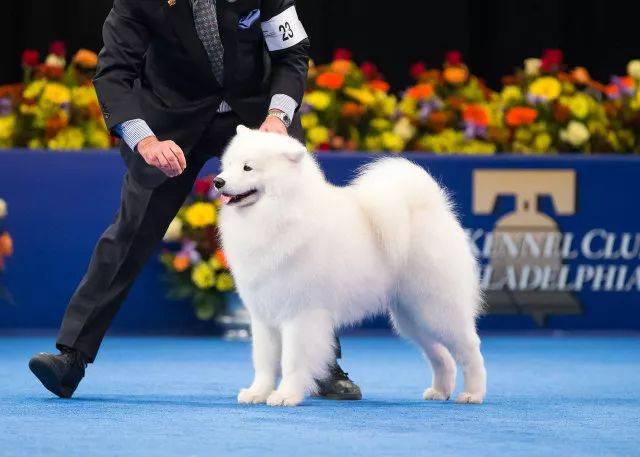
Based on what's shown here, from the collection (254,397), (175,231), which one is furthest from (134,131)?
(175,231)

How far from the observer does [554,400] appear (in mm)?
4316

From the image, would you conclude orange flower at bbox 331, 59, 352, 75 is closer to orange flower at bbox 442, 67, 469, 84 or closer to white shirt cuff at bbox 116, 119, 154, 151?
orange flower at bbox 442, 67, 469, 84

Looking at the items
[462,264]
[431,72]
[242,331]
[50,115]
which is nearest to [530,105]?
[431,72]

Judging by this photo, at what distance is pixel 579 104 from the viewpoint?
7.38m

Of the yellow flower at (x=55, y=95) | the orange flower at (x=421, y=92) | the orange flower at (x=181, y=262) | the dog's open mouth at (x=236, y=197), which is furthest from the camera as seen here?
the orange flower at (x=421, y=92)

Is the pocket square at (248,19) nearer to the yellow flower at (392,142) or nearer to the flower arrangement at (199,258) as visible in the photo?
the flower arrangement at (199,258)

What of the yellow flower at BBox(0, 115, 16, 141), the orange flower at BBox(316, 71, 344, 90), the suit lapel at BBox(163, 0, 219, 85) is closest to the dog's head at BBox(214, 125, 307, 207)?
the suit lapel at BBox(163, 0, 219, 85)

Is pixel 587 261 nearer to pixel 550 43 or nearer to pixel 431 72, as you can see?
pixel 431 72

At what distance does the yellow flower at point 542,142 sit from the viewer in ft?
23.9

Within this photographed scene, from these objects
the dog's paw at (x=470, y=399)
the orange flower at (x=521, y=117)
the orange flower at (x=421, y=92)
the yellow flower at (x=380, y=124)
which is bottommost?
the dog's paw at (x=470, y=399)

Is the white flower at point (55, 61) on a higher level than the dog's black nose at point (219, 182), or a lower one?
lower

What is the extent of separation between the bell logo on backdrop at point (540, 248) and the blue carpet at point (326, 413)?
2.98 ft

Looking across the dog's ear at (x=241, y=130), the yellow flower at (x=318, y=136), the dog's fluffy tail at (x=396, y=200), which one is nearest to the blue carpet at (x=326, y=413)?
the dog's fluffy tail at (x=396, y=200)

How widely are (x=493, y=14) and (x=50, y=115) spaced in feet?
10.2
